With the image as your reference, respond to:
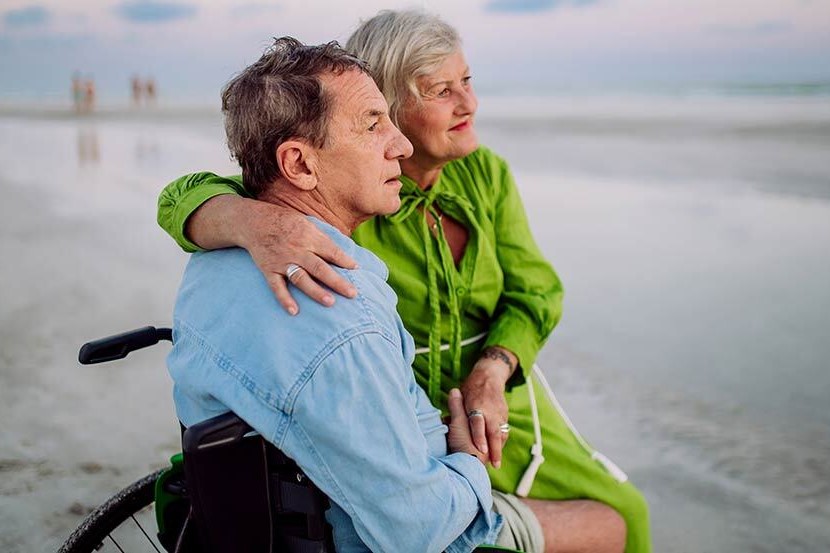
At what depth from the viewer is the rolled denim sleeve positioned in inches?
50.7

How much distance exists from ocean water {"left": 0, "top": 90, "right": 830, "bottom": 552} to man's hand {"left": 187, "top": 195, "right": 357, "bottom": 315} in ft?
5.58

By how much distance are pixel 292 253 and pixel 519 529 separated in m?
0.84

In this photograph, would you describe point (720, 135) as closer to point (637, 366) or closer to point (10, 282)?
point (637, 366)

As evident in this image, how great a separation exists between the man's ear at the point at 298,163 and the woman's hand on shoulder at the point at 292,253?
58 millimetres

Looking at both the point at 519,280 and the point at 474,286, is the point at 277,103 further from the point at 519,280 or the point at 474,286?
the point at 519,280

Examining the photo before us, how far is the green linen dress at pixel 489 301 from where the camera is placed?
206 centimetres


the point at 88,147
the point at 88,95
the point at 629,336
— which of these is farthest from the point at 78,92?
the point at 629,336

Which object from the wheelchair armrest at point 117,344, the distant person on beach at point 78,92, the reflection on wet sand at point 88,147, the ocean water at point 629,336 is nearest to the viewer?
the wheelchair armrest at point 117,344

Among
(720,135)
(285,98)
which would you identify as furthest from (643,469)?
(720,135)

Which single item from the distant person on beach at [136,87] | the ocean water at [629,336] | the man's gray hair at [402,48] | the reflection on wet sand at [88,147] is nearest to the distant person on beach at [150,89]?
the distant person on beach at [136,87]

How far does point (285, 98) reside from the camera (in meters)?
1.51

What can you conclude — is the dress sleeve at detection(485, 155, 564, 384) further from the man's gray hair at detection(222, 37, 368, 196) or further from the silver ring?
the silver ring

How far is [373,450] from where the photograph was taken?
1301 millimetres

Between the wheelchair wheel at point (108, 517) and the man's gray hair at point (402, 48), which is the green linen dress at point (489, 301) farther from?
the wheelchair wheel at point (108, 517)
